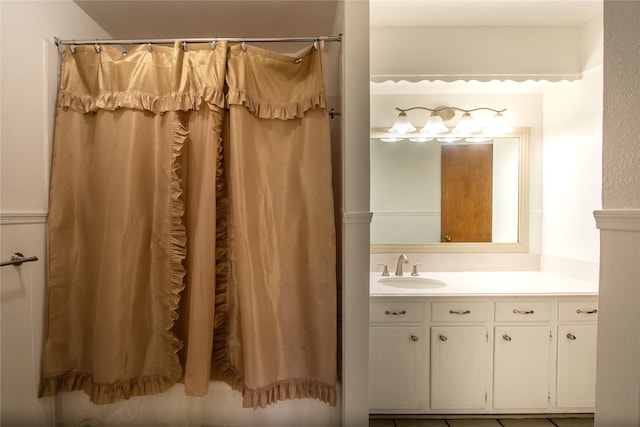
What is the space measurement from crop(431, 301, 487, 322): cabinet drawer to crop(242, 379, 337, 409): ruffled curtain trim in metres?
0.79

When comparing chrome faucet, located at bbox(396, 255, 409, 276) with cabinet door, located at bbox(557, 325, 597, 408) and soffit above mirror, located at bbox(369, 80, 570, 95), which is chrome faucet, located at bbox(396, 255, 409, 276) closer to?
cabinet door, located at bbox(557, 325, 597, 408)

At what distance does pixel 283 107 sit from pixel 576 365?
7.34 ft

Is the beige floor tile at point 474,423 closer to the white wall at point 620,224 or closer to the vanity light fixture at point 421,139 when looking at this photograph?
the white wall at point 620,224

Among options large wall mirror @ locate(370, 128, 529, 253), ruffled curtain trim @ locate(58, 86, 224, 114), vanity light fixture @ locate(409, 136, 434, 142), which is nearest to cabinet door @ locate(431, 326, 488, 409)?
large wall mirror @ locate(370, 128, 529, 253)

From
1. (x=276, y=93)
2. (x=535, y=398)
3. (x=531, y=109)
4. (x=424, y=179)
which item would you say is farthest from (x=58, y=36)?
(x=535, y=398)

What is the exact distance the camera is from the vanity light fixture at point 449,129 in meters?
2.04

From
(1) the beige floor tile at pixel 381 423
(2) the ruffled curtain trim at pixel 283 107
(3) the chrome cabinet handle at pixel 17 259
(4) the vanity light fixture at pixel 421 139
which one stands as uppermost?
(4) the vanity light fixture at pixel 421 139

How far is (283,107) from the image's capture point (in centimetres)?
129

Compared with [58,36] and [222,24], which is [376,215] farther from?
[58,36]

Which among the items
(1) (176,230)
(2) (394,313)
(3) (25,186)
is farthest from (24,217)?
(2) (394,313)

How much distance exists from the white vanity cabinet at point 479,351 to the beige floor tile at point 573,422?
0.08 meters

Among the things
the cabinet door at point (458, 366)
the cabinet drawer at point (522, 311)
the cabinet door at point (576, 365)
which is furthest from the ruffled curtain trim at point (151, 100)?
the cabinet door at point (576, 365)

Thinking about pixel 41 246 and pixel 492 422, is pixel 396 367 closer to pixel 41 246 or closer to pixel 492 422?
pixel 492 422

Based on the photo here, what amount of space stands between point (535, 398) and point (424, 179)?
5.02 feet
